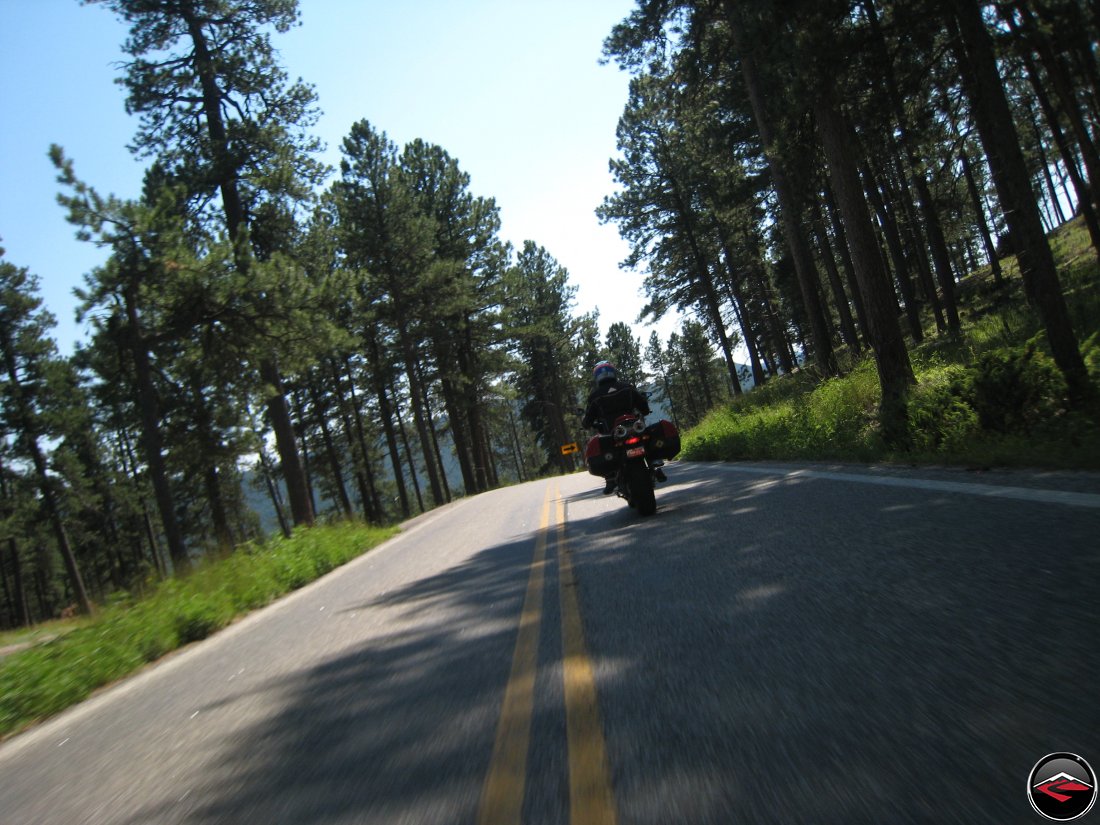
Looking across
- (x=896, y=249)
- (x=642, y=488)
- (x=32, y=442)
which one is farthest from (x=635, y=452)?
(x=32, y=442)

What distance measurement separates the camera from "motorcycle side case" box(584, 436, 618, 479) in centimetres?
877

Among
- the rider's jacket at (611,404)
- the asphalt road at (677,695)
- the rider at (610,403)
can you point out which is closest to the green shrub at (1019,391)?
the asphalt road at (677,695)

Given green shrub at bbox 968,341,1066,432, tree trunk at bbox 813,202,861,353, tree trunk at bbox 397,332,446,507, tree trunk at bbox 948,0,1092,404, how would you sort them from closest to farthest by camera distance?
green shrub at bbox 968,341,1066,432
tree trunk at bbox 948,0,1092,404
tree trunk at bbox 813,202,861,353
tree trunk at bbox 397,332,446,507

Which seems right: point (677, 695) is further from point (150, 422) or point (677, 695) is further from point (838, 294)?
point (838, 294)

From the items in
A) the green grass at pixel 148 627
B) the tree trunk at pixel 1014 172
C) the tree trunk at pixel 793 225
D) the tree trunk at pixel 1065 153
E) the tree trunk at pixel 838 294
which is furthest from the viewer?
the tree trunk at pixel 838 294

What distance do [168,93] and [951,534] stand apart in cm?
2052

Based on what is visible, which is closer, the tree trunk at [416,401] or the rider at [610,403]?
the rider at [610,403]

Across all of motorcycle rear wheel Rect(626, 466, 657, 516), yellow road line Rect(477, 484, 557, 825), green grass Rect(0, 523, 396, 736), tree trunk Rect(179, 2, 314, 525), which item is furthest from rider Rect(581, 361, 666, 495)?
tree trunk Rect(179, 2, 314, 525)

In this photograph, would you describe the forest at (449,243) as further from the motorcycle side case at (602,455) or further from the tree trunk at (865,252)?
the motorcycle side case at (602,455)

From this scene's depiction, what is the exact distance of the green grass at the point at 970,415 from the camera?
6.82 m

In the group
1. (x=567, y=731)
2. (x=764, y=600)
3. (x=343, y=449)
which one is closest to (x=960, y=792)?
(x=567, y=731)

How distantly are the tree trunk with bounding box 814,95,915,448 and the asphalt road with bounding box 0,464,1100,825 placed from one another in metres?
5.26

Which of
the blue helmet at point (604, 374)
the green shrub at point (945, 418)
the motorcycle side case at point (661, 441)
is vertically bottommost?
the green shrub at point (945, 418)

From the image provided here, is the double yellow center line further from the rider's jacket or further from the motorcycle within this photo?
the rider's jacket
